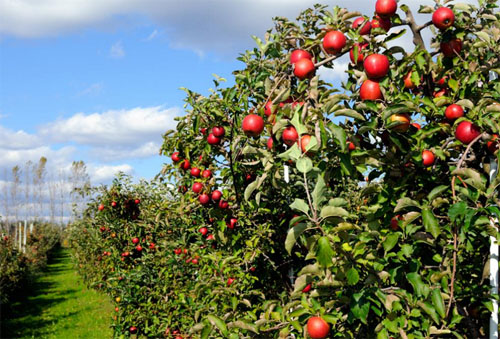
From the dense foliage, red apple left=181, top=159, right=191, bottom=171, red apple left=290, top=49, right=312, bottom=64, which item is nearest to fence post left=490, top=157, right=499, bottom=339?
the dense foliage

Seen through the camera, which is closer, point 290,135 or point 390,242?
point 390,242

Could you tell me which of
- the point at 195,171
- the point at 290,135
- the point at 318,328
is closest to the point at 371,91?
the point at 290,135

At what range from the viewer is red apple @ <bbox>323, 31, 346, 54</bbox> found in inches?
88.1

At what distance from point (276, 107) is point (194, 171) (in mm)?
1789

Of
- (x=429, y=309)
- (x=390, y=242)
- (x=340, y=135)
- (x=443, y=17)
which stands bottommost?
(x=429, y=309)

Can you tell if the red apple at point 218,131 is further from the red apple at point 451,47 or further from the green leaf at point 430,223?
the green leaf at point 430,223

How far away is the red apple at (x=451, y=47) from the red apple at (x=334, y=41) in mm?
645

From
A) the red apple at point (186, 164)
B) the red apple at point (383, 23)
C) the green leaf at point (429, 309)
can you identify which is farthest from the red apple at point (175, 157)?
the green leaf at point (429, 309)

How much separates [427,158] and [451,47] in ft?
2.45

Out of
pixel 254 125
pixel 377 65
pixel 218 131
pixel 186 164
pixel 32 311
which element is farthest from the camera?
pixel 32 311

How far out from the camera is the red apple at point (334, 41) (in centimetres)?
224

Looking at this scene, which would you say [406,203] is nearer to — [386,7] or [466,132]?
[466,132]

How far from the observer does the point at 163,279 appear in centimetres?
615

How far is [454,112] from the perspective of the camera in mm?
2256
